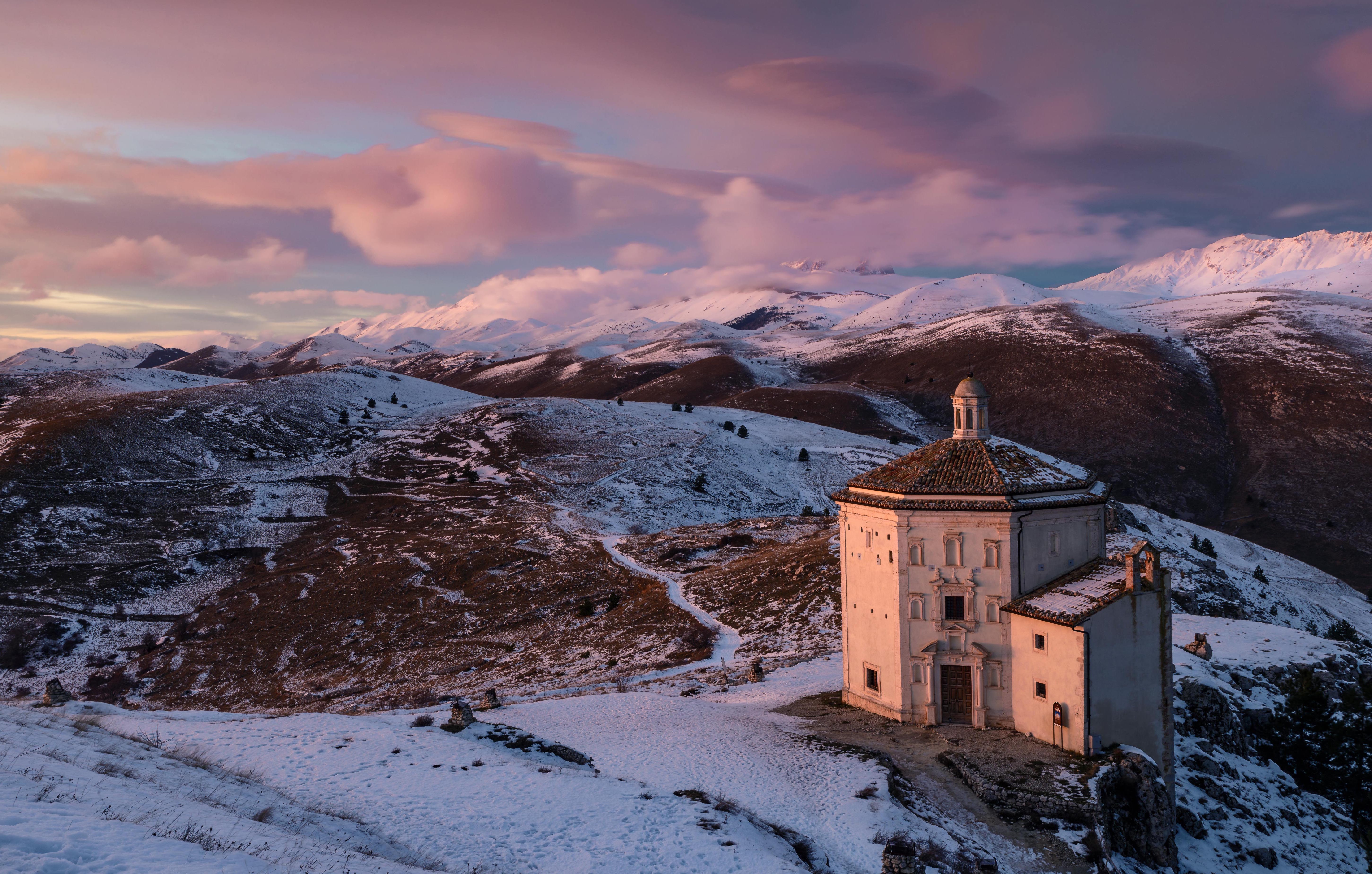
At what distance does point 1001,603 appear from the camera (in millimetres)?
30250

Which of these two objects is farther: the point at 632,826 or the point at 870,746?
the point at 870,746

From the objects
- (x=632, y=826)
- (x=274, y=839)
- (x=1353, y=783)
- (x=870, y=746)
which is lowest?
(x=1353, y=783)

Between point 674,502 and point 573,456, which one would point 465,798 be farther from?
point 573,456

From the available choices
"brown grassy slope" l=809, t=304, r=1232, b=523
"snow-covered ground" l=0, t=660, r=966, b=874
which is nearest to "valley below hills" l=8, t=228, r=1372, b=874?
"snow-covered ground" l=0, t=660, r=966, b=874

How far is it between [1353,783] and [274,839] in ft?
142

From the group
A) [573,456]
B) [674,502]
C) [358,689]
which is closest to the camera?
[358,689]

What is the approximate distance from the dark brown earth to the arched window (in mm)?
6536

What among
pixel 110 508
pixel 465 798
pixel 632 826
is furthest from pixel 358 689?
pixel 110 508

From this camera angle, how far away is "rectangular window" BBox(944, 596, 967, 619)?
30.9 m

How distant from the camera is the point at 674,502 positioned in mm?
91625

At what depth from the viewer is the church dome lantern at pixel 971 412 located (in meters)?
33.7

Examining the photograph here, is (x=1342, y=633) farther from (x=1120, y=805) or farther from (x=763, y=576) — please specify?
(x=1120, y=805)

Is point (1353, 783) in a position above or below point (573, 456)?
below

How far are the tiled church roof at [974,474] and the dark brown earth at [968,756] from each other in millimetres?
9349
